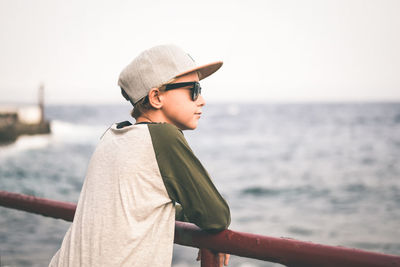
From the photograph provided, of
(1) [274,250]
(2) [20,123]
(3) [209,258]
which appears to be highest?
(1) [274,250]

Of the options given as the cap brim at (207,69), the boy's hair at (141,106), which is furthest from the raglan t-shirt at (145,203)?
the cap brim at (207,69)

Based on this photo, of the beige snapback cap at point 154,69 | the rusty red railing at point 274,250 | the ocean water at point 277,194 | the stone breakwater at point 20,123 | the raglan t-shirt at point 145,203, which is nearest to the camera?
the rusty red railing at point 274,250

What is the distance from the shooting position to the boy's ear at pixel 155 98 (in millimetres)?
1474

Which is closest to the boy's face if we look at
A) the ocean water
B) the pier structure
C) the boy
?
the boy

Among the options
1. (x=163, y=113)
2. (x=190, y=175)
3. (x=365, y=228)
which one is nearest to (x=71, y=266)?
(x=190, y=175)

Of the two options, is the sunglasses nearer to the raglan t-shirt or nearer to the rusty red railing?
the raglan t-shirt

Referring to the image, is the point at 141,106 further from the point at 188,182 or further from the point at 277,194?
the point at 277,194

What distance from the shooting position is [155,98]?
1.49 m

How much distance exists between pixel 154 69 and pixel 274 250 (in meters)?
0.81

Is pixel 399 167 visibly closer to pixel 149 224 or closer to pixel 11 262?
pixel 11 262

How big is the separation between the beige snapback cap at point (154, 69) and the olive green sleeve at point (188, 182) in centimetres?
27

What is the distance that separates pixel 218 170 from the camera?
19422 millimetres

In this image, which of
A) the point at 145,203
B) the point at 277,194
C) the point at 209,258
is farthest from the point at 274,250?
the point at 277,194

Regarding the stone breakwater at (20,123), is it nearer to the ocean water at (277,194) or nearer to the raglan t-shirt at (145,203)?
the ocean water at (277,194)
